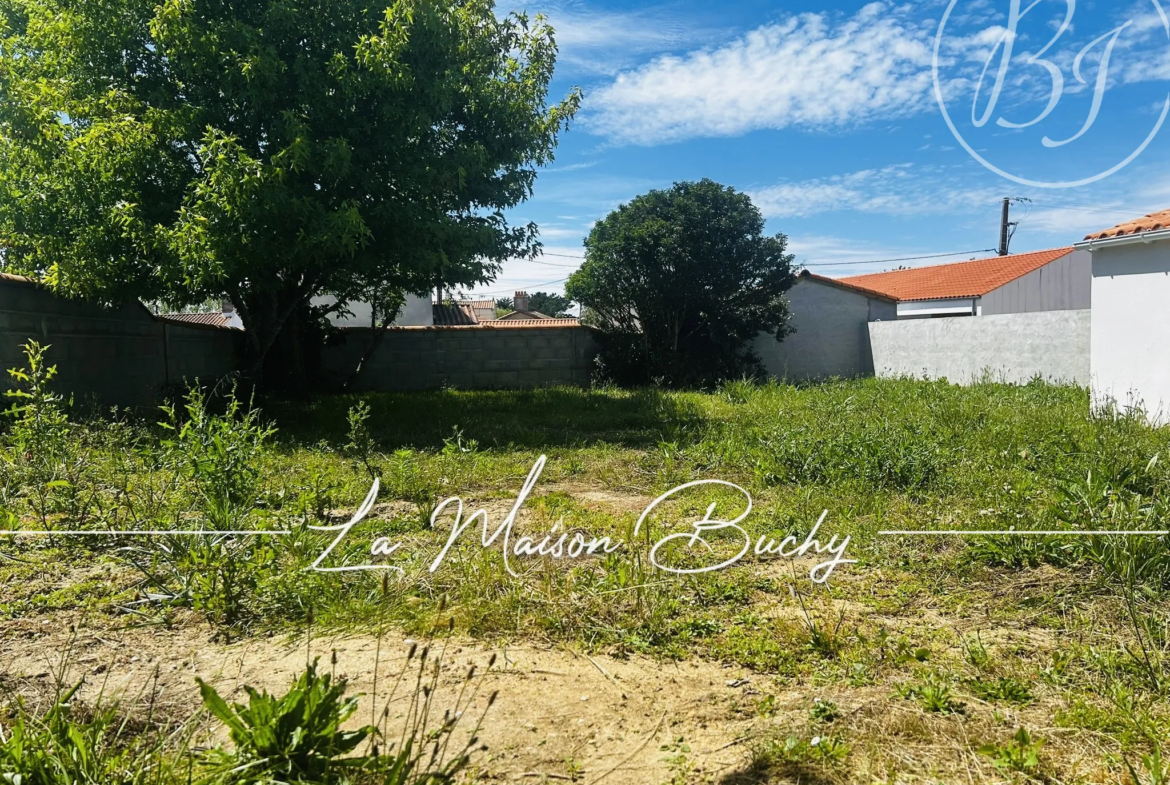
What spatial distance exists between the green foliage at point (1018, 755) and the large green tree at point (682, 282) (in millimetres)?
12128

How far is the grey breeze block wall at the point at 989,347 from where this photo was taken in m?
11.4

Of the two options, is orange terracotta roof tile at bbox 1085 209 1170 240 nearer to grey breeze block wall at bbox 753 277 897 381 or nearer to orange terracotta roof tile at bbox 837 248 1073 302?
grey breeze block wall at bbox 753 277 897 381

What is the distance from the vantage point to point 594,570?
3340 millimetres

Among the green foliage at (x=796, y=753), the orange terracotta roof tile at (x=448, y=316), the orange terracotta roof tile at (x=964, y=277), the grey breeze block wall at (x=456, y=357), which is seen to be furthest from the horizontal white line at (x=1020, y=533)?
the orange terracotta roof tile at (x=448, y=316)

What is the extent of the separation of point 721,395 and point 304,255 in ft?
20.7

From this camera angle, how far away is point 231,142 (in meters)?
7.34

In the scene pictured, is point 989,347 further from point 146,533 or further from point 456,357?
point 146,533

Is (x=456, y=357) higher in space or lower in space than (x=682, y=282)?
lower

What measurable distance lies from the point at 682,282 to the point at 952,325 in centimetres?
511

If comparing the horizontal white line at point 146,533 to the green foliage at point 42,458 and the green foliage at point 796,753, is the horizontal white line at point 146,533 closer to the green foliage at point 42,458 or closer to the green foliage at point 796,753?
the green foliage at point 42,458

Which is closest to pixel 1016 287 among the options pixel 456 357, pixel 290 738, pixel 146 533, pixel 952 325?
pixel 952 325

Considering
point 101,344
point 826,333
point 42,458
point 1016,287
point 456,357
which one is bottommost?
point 42,458

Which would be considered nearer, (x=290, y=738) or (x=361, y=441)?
(x=290, y=738)

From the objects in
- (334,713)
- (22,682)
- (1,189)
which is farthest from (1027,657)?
(1,189)
